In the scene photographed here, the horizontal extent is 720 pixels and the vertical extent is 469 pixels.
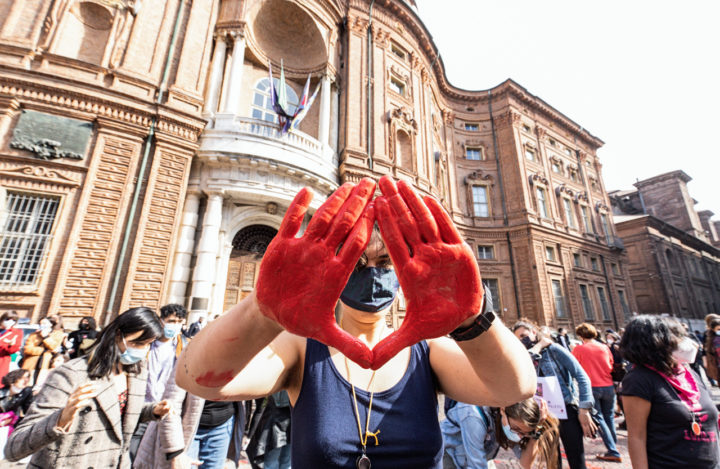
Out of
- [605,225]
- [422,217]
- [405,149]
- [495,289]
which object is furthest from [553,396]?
[605,225]

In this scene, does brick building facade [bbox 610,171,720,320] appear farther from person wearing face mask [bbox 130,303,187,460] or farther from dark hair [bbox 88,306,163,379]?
dark hair [bbox 88,306,163,379]

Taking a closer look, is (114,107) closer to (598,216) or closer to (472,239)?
(472,239)

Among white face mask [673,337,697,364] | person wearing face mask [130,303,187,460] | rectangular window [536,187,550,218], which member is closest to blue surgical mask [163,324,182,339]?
person wearing face mask [130,303,187,460]

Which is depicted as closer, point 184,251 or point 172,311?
point 172,311

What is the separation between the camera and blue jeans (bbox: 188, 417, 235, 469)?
2680mm

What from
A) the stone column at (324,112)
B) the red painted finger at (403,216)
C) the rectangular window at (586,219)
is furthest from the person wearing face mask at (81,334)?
the rectangular window at (586,219)

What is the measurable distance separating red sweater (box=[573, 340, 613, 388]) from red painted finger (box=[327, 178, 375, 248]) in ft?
17.0

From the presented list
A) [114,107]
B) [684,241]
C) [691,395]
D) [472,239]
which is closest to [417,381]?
[691,395]

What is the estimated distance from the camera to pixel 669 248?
1061 inches

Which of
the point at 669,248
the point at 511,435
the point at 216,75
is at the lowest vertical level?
the point at 511,435

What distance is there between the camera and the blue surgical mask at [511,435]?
7.77 feet

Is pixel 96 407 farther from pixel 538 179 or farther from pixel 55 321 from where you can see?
pixel 538 179

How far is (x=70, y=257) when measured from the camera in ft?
21.7

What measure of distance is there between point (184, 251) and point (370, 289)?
8143 mm
